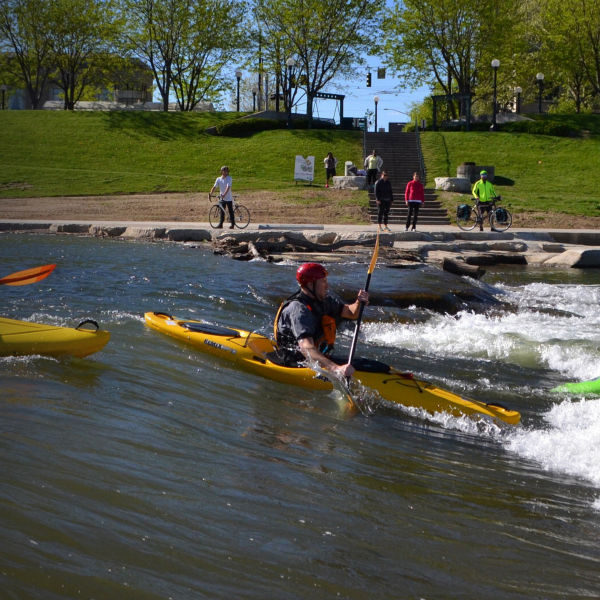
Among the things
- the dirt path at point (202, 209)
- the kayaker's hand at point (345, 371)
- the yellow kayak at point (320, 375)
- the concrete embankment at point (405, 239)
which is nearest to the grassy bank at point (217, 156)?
the dirt path at point (202, 209)

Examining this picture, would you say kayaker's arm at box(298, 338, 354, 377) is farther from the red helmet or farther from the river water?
the red helmet

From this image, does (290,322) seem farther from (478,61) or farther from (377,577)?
(478,61)

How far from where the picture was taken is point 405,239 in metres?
17.0

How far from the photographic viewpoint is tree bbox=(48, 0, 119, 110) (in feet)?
134

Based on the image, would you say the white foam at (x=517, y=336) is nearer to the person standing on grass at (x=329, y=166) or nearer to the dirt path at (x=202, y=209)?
the dirt path at (x=202, y=209)

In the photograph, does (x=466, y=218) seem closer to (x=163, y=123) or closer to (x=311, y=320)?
(x=311, y=320)

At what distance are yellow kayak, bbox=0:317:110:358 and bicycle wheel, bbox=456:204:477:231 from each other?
46.1ft

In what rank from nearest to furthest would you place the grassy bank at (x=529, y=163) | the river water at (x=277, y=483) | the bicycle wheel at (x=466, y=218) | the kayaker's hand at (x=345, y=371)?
the river water at (x=277, y=483) < the kayaker's hand at (x=345, y=371) < the bicycle wheel at (x=466, y=218) < the grassy bank at (x=529, y=163)

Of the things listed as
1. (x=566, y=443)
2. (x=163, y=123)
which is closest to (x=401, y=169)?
(x=163, y=123)

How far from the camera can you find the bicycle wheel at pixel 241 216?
1789cm

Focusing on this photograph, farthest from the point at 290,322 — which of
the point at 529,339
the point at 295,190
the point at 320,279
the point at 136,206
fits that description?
the point at 295,190

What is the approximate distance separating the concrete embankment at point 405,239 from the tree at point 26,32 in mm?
27595

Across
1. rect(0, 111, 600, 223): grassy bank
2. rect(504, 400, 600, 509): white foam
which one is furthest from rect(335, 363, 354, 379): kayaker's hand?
rect(0, 111, 600, 223): grassy bank

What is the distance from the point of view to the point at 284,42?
130 feet
